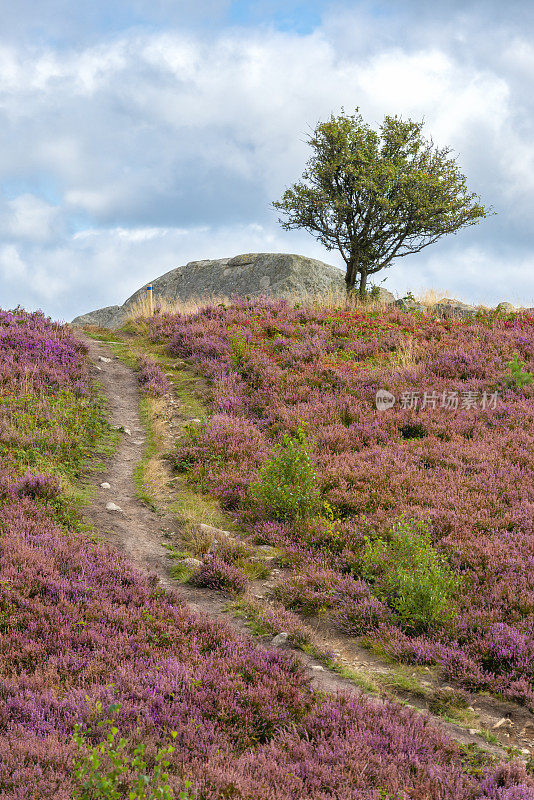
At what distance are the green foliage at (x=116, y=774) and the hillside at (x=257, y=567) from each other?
0.10ft

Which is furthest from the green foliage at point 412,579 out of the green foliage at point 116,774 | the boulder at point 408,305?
the boulder at point 408,305

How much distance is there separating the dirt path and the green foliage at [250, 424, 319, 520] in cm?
169

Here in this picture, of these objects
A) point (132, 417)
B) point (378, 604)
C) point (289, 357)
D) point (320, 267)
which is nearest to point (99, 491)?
point (132, 417)

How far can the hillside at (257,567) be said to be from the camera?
424 centimetres

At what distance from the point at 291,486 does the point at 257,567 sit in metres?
1.70

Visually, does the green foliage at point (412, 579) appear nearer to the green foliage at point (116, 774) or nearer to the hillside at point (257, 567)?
the hillside at point (257, 567)

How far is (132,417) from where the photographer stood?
14750mm

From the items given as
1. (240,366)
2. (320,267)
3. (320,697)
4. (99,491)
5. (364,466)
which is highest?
(320,267)

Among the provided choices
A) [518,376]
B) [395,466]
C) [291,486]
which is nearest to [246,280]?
[518,376]

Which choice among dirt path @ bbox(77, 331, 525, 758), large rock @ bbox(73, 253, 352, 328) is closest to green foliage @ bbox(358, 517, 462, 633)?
dirt path @ bbox(77, 331, 525, 758)

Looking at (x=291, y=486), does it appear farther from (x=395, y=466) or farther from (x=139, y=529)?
(x=139, y=529)

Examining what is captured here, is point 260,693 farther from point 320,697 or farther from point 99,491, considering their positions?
point 99,491

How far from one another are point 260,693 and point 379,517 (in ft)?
14.5

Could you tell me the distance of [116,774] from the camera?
3.15m
